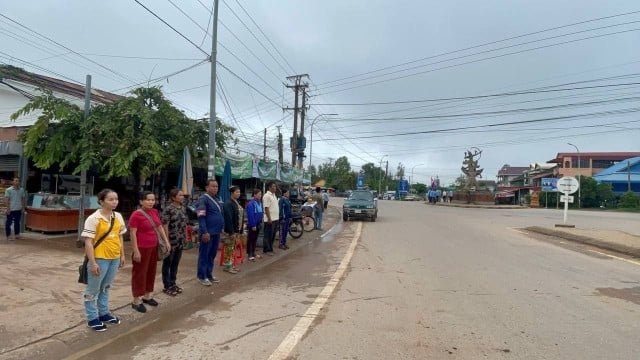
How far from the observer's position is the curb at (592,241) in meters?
14.0

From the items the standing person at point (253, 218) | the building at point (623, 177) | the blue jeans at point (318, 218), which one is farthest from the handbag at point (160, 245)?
the building at point (623, 177)

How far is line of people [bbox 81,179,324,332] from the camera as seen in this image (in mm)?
5344

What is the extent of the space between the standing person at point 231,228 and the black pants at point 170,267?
188 centimetres

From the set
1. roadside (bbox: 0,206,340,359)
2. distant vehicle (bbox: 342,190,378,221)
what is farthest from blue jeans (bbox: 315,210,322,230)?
roadside (bbox: 0,206,340,359)

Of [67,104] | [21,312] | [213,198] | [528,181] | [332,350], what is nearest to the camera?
[332,350]

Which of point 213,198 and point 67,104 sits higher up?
point 67,104

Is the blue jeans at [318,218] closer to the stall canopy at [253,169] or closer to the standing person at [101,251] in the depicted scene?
the stall canopy at [253,169]

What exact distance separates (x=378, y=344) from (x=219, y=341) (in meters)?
1.72

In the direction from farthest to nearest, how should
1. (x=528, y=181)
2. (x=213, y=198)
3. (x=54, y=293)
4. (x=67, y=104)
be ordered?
(x=528, y=181) → (x=67, y=104) → (x=213, y=198) → (x=54, y=293)

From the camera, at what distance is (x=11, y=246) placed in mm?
11242

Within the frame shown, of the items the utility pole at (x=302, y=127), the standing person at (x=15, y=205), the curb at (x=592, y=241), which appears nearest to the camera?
the standing person at (x=15, y=205)

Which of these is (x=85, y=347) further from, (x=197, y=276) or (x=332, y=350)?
(x=197, y=276)

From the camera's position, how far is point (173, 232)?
6926mm

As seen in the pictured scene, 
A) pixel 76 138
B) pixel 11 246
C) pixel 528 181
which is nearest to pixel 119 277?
pixel 11 246
